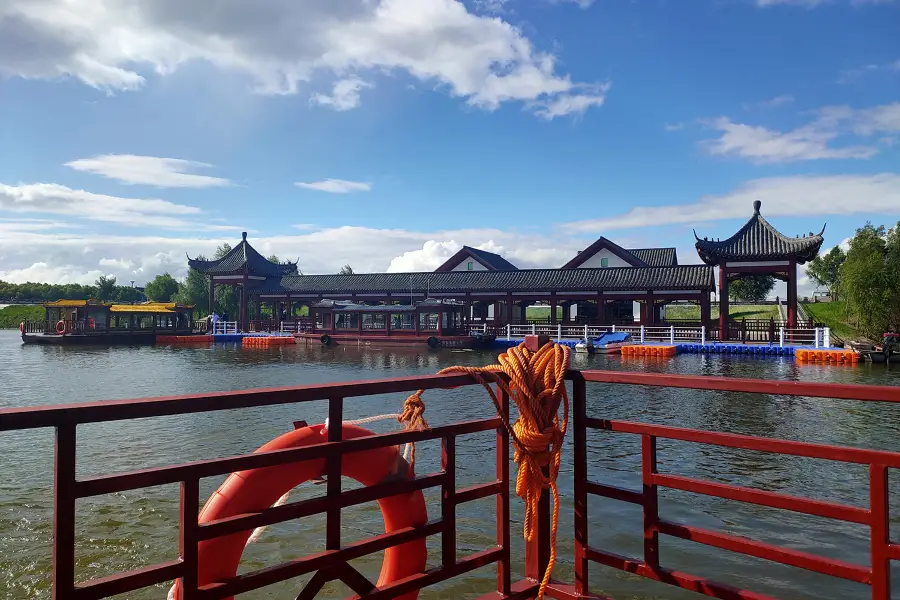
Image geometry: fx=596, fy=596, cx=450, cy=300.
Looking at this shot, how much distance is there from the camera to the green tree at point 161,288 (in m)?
54.8

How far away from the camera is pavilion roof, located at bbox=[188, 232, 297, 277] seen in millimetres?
35969

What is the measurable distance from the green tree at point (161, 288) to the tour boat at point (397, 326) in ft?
99.6

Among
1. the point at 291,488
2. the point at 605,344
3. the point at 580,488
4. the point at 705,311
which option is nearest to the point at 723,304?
the point at 705,311

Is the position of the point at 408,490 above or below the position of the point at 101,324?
above

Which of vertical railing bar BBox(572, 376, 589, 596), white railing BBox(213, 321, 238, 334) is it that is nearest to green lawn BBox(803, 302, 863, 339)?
vertical railing bar BBox(572, 376, 589, 596)

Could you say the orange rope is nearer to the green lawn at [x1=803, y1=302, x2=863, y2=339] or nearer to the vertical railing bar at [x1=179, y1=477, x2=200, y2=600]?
the vertical railing bar at [x1=179, y1=477, x2=200, y2=600]

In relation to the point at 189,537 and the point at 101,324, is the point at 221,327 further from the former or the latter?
the point at 189,537

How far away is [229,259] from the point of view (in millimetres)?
→ 36969

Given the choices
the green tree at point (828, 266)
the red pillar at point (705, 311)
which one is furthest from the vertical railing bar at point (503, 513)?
the green tree at point (828, 266)

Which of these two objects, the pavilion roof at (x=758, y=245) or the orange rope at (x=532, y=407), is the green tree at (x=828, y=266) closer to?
the pavilion roof at (x=758, y=245)

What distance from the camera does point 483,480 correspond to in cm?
673

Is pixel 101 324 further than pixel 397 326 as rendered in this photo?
Yes

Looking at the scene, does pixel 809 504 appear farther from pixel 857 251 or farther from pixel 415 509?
pixel 857 251

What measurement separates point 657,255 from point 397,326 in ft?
57.6
